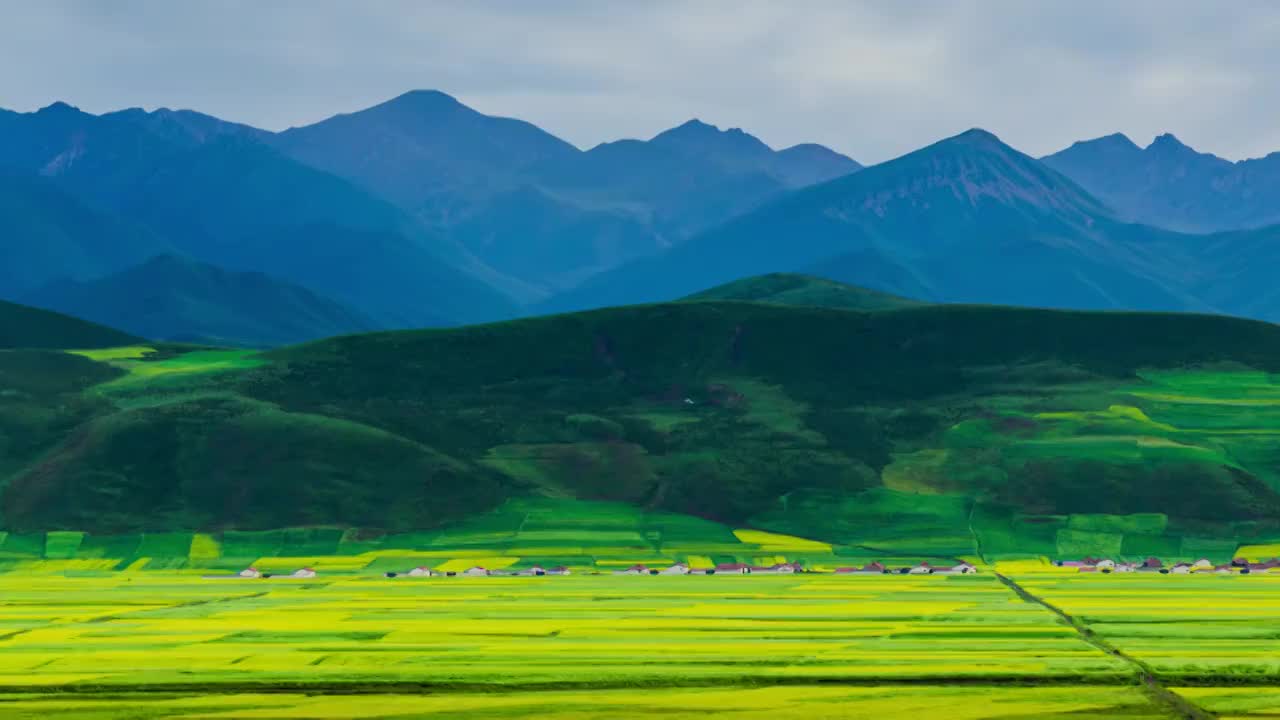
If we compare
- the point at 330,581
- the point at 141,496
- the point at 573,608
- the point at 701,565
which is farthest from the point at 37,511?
the point at 573,608

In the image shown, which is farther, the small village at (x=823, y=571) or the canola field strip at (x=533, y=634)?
the small village at (x=823, y=571)

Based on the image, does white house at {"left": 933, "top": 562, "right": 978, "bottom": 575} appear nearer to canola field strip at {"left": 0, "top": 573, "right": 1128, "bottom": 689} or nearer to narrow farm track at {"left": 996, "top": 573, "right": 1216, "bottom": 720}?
canola field strip at {"left": 0, "top": 573, "right": 1128, "bottom": 689}

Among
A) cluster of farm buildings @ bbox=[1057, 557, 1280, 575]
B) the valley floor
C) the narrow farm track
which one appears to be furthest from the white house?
the narrow farm track

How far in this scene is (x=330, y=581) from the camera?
504 ft

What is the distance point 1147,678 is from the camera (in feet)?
287

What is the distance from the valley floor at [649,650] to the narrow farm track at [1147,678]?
0.64 feet

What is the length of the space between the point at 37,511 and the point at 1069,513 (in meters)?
113

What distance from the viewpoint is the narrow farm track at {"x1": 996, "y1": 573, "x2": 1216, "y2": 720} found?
7744 centimetres

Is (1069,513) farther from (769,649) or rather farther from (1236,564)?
(769,649)

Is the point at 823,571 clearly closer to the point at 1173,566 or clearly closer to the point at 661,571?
the point at 661,571

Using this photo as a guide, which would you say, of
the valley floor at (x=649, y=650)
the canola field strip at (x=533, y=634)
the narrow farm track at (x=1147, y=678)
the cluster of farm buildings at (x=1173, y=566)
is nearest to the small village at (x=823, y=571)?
the cluster of farm buildings at (x=1173, y=566)

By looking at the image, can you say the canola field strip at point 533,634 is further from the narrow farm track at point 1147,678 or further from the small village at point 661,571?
the small village at point 661,571

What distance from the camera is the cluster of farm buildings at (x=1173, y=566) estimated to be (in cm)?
15875

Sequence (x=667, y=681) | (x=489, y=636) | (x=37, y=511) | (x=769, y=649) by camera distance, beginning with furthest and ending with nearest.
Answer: (x=37, y=511) < (x=489, y=636) < (x=769, y=649) < (x=667, y=681)
